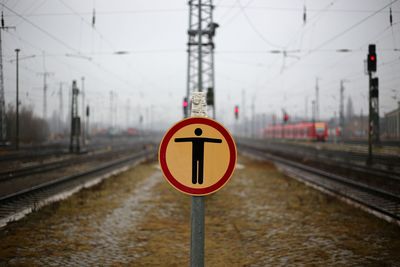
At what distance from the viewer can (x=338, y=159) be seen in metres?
25.8

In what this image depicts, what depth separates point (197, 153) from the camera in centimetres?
257

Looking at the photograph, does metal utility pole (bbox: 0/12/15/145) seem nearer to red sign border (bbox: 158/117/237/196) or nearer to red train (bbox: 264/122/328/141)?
red sign border (bbox: 158/117/237/196)

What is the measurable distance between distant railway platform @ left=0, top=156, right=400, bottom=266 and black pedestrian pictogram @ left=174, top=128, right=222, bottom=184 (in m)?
2.89

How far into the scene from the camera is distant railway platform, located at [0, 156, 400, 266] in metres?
5.14

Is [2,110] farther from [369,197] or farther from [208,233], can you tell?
[369,197]

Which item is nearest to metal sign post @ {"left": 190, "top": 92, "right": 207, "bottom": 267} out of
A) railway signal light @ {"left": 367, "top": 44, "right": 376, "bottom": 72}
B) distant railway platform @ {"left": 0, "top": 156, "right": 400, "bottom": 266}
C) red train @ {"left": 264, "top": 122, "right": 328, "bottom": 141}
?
distant railway platform @ {"left": 0, "top": 156, "right": 400, "bottom": 266}

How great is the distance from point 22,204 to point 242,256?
654 centimetres

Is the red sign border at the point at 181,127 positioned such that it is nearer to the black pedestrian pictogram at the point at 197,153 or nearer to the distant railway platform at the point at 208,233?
the black pedestrian pictogram at the point at 197,153

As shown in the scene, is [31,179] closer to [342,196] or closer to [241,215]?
Result: [241,215]

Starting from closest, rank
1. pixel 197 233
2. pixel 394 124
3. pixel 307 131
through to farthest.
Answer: pixel 197 233 → pixel 394 124 → pixel 307 131

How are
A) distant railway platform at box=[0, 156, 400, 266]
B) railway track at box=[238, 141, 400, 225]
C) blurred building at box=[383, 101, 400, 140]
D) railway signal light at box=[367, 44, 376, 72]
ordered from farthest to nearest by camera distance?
railway signal light at box=[367, 44, 376, 72] < blurred building at box=[383, 101, 400, 140] < railway track at box=[238, 141, 400, 225] < distant railway platform at box=[0, 156, 400, 266]

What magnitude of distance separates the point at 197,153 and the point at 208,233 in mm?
4416

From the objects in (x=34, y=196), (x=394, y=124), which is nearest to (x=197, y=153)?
(x=34, y=196)

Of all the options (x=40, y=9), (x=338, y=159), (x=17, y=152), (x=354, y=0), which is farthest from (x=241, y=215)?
(x=338, y=159)
